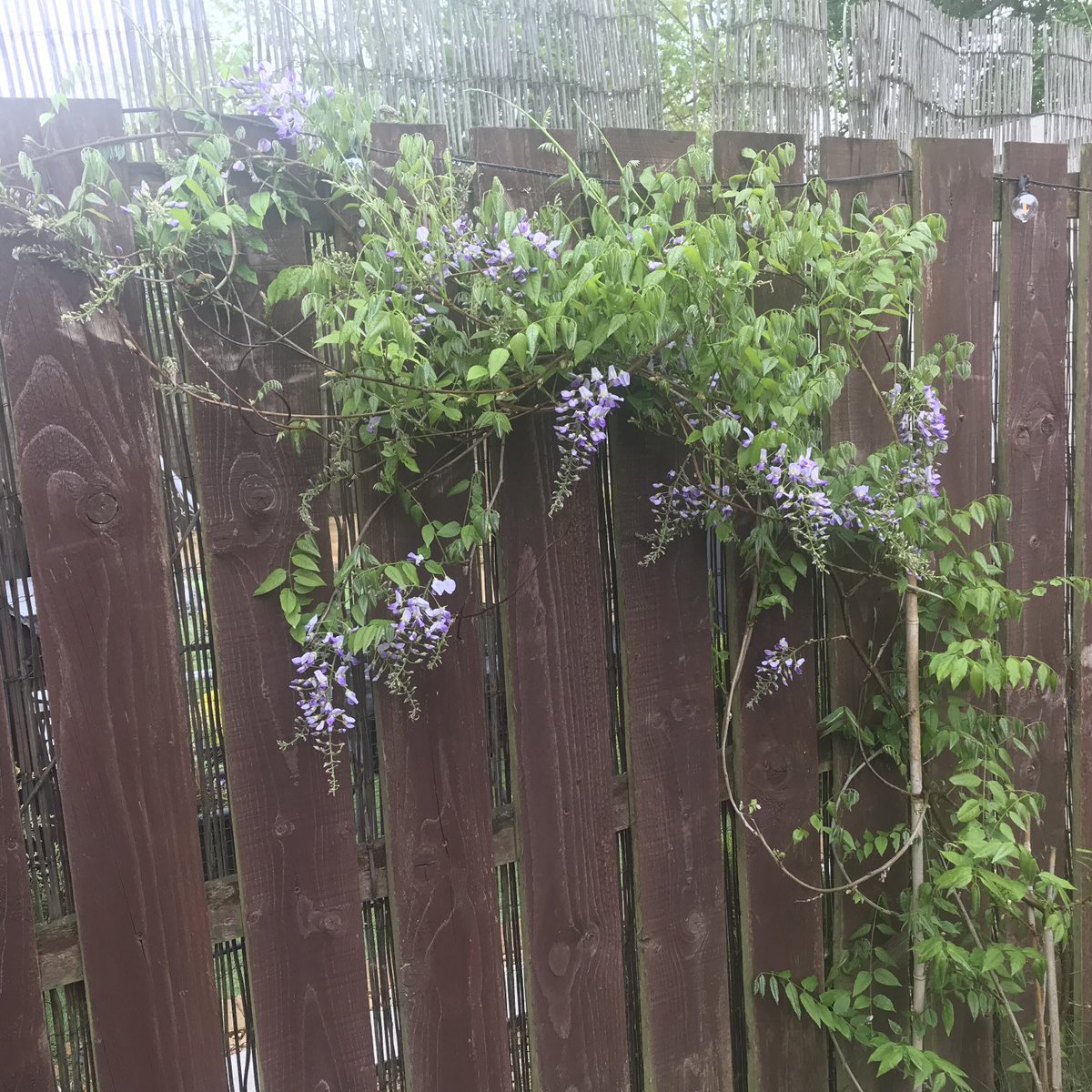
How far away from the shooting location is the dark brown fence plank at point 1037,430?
90.0 inches

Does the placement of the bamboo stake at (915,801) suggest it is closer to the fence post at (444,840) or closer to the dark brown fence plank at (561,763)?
the dark brown fence plank at (561,763)

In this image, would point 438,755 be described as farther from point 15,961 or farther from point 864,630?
point 864,630

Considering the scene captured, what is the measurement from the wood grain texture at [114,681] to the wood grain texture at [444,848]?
35 cm

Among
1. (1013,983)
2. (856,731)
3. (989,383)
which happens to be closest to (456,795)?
(856,731)

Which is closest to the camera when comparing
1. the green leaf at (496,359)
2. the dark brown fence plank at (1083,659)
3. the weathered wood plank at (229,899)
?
the green leaf at (496,359)

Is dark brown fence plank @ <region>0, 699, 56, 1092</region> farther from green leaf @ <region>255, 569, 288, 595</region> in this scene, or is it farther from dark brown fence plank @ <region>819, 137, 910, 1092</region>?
dark brown fence plank @ <region>819, 137, 910, 1092</region>

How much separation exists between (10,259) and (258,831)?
1.00m

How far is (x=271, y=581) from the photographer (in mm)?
1629

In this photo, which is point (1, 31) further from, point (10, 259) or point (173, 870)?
point (173, 870)

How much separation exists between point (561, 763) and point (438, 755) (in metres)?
0.26

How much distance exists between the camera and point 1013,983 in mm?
2174

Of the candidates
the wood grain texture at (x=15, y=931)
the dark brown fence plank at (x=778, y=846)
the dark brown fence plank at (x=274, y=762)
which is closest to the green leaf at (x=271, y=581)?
the dark brown fence plank at (x=274, y=762)

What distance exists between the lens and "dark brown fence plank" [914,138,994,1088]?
212 centimetres

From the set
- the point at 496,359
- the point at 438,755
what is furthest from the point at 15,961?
the point at 496,359
